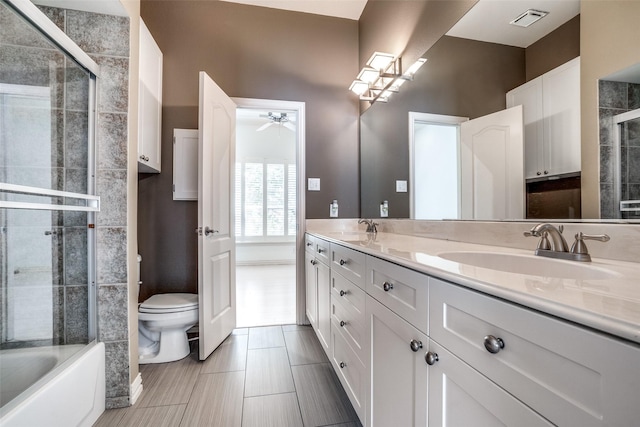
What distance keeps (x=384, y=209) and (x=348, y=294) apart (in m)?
1.09

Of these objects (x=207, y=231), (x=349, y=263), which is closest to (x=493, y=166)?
(x=349, y=263)

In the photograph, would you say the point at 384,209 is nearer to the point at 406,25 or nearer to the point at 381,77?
the point at 381,77

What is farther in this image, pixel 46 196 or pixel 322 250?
pixel 322 250

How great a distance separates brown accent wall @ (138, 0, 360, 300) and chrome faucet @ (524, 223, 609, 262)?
72.2 inches

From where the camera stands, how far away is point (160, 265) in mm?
2289

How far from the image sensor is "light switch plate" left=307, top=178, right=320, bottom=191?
2580mm

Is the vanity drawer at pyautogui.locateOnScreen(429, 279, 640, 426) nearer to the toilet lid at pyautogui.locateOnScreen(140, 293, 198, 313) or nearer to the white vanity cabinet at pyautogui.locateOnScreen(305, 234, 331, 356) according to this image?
the white vanity cabinet at pyautogui.locateOnScreen(305, 234, 331, 356)

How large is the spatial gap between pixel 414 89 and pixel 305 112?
104cm

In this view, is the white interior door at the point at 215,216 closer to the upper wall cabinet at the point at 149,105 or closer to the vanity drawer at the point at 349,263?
the upper wall cabinet at the point at 149,105

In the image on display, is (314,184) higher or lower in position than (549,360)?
higher

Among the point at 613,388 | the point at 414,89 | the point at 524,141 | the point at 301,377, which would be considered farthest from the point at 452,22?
the point at 301,377

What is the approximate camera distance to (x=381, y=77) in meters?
2.19

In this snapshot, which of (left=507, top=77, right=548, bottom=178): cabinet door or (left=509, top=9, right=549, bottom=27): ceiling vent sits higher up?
(left=509, top=9, right=549, bottom=27): ceiling vent

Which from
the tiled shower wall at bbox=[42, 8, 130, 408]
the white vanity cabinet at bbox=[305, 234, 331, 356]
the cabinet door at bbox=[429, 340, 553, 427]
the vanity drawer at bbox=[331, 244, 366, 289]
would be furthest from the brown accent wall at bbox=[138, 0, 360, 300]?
the cabinet door at bbox=[429, 340, 553, 427]
